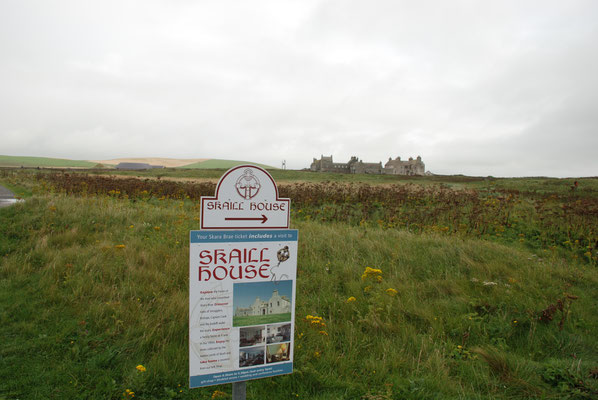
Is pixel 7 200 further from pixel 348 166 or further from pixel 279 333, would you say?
pixel 348 166

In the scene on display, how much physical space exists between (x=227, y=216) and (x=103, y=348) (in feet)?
8.12

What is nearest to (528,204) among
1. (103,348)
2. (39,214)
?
(103,348)

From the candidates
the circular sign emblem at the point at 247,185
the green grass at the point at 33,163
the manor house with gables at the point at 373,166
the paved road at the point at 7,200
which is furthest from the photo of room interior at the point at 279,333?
the green grass at the point at 33,163

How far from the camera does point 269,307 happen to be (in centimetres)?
252

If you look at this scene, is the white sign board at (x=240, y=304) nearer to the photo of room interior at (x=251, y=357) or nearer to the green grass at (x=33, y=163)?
the photo of room interior at (x=251, y=357)

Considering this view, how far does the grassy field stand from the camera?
9.93ft

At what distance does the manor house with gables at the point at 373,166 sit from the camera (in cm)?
7775

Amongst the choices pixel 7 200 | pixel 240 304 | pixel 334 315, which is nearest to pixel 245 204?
pixel 240 304

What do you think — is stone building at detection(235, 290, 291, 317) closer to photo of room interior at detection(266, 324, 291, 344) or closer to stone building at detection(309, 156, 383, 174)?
photo of room interior at detection(266, 324, 291, 344)

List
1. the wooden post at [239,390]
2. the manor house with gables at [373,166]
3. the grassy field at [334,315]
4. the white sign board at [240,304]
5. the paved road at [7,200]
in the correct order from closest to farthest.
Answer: the white sign board at [240,304] → the wooden post at [239,390] → the grassy field at [334,315] → the paved road at [7,200] → the manor house with gables at [373,166]

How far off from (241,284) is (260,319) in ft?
1.11

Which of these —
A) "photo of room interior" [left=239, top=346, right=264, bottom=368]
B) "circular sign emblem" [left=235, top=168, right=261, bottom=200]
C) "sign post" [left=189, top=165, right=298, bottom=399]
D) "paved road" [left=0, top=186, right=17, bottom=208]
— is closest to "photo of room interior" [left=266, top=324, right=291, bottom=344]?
"sign post" [left=189, top=165, right=298, bottom=399]

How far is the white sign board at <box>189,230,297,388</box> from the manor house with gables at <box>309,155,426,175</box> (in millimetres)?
78092

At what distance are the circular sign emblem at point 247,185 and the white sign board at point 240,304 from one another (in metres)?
0.30
